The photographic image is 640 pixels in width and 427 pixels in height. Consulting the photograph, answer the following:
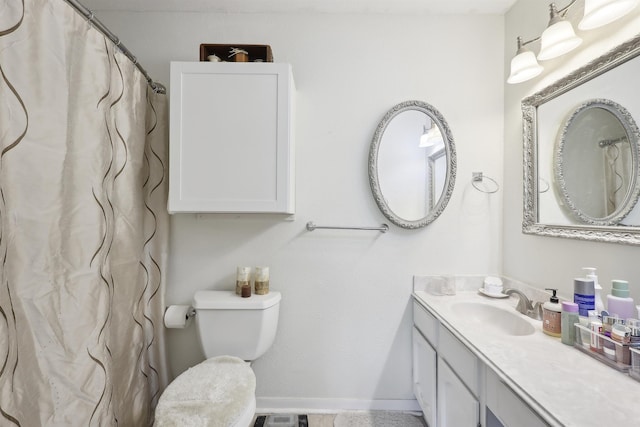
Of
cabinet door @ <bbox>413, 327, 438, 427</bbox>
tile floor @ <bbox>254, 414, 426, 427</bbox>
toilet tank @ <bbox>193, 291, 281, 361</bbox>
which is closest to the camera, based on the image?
cabinet door @ <bbox>413, 327, 438, 427</bbox>

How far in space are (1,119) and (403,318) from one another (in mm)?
1787

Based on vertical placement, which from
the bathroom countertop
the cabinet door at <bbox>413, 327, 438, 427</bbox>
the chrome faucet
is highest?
the chrome faucet

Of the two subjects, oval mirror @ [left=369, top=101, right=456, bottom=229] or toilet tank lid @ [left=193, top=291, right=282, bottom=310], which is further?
oval mirror @ [left=369, top=101, right=456, bottom=229]

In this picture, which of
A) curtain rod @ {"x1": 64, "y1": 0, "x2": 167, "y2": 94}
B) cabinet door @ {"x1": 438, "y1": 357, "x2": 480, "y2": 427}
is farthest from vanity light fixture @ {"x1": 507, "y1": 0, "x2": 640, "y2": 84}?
curtain rod @ {"x1": 64, "y1": 0, "x2": 167, "y2": 94}

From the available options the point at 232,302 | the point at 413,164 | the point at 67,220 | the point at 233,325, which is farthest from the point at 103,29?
the point at 413,164

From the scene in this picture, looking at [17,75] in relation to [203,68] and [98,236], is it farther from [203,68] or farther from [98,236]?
[203,68]

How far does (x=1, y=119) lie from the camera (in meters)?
0.69

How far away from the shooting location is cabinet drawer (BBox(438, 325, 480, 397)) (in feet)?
3.15

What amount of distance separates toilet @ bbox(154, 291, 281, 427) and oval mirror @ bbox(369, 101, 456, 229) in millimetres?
847

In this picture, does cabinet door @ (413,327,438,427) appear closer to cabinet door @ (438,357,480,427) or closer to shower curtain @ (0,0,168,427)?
cabinet door @ (438,357,480,427)

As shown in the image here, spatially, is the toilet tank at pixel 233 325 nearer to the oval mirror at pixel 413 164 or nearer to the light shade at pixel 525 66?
the oval mirror at pixel 413 164

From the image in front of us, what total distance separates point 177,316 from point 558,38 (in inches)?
84.5

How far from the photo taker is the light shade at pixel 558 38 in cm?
107

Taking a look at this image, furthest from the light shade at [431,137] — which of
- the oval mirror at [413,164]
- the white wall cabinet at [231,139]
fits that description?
the white wall cabinet at [231,139]
